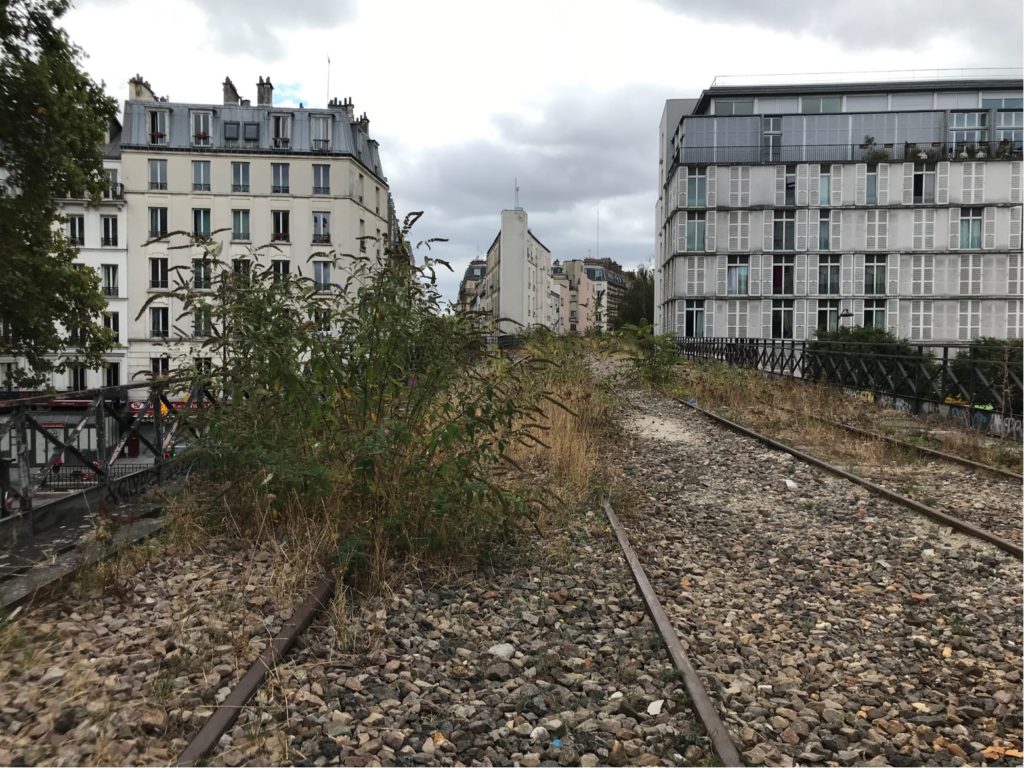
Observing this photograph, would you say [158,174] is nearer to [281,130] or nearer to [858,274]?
[281,130]

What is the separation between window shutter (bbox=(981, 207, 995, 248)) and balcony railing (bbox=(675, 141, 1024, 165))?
11.9 feet

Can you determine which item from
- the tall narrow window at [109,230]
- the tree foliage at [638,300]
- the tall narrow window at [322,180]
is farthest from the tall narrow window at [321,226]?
the tree foliage at [638,300]

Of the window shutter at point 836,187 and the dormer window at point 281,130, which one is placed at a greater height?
the dormer window at point 281,130

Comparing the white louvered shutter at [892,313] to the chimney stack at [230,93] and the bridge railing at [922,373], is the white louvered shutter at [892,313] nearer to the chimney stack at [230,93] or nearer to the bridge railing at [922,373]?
the bridge railing at [922,373]

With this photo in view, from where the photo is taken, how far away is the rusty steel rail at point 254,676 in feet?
9.34

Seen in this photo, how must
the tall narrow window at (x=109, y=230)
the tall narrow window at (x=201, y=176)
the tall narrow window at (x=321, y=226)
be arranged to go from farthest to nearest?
the tall narrow window at (x=201, y=176) < the tall narrow window at (x=321, y=226) < the tall narrow window at (x=109, y=230)

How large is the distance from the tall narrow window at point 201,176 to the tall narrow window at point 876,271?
44.9m

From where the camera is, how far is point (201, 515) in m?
5.62

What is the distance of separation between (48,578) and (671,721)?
3.54 meters

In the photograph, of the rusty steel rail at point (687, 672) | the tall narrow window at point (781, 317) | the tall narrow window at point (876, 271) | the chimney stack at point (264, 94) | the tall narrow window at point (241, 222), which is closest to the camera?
the rusty steel rail at point (687, 672)

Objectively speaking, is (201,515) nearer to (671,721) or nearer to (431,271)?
(431,271)

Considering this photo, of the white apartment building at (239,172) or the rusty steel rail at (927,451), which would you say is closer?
the rusty steel rail at (927,451)

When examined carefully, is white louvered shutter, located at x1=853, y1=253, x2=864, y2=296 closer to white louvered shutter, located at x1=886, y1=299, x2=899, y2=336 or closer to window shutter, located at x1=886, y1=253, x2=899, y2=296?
window shutter, located at x1=886, y1=253, x2=899, y2=296

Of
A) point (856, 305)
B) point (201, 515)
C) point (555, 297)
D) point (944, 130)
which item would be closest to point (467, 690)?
point (201, 515)
